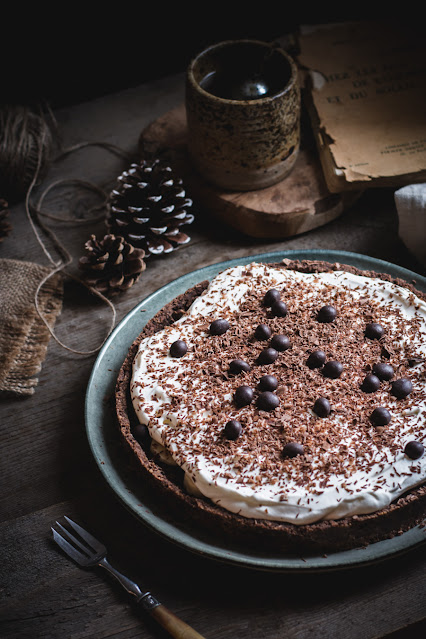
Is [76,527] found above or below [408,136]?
below

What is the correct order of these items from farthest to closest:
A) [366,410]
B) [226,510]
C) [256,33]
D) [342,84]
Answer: [256,33] < [342,84] < [366,410] < [226,510]

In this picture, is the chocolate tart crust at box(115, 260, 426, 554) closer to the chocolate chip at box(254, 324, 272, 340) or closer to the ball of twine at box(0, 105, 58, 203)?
the chocolate chip at box(254, 324, 272, 340)

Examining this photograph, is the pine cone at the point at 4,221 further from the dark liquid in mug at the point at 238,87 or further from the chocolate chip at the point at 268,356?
the chocolate chip at the point at 268,356

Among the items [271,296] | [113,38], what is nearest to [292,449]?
[271,296]

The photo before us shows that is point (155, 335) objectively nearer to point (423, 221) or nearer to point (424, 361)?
point (424, 361)

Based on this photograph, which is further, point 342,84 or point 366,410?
point 342,84

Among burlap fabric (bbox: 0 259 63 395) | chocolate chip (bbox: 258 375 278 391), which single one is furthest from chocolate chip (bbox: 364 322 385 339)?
burlap fabric (bbox: 0 259 63 395)

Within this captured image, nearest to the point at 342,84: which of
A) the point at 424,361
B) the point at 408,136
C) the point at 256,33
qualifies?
the point at 408,136

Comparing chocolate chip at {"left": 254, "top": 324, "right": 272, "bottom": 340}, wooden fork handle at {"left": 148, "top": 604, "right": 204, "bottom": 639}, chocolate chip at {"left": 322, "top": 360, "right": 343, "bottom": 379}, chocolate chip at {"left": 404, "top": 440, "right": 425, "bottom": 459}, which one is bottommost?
wooden fork handle at {"left": 148, "top": 604, "right": 204, "bottom": 639}
